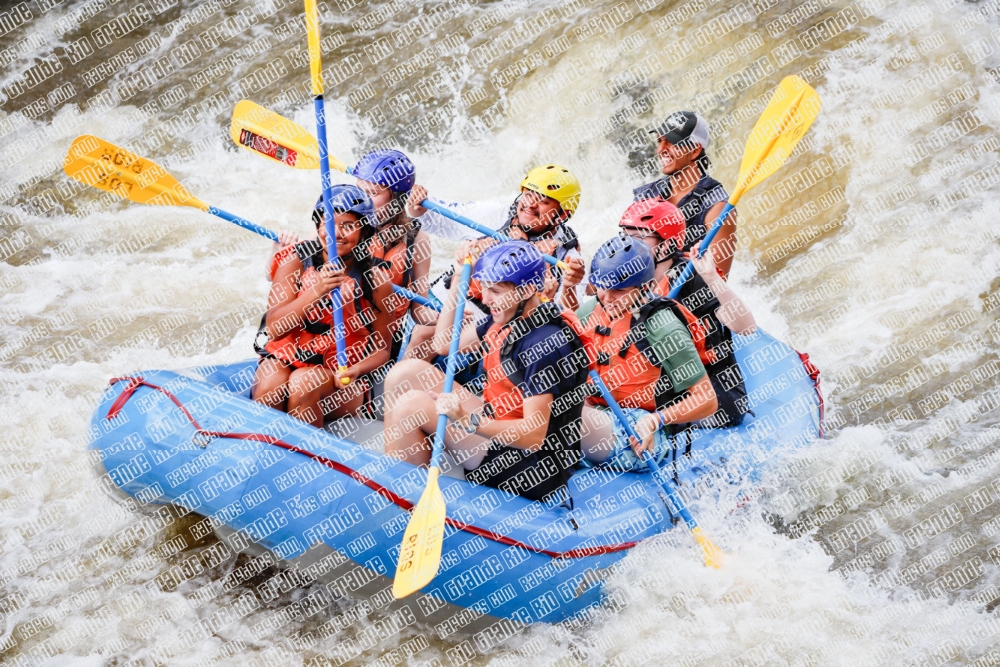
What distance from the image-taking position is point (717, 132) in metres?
6.81

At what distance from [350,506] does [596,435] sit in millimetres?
956

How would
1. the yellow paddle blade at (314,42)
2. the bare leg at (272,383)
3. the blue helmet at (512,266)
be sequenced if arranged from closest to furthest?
the blue helmet at (512,266) → the yellow paddle blade at (314,42) → the bare leg at (272,383)

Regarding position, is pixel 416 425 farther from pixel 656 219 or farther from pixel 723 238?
pixel 723 238

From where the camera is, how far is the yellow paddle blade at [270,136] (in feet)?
14.7

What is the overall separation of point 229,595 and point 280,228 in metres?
3.74

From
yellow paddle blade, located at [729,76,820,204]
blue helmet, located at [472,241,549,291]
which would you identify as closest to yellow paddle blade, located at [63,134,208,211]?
blue helmet, located at [472,241,549,291]

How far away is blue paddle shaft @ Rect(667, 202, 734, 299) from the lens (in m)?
4.05

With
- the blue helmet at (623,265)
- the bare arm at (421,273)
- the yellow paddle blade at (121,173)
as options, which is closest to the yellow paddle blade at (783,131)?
the blue helmet at (623,265)

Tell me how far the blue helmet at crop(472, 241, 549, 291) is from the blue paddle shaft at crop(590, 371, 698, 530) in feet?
1.64

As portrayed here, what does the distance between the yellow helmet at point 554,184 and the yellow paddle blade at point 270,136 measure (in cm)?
102

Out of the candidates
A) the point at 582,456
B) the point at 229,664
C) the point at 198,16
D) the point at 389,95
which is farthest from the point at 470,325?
the point at 198,16

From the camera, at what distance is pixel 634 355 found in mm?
3682

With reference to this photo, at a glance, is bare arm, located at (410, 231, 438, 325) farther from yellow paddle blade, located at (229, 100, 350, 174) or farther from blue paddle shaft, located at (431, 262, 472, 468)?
yellow paddle blade, located at (229, 100, 350, 174)

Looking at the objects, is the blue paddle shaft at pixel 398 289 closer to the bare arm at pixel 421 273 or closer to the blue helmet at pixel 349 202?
the bare arm at pixel 421 273
